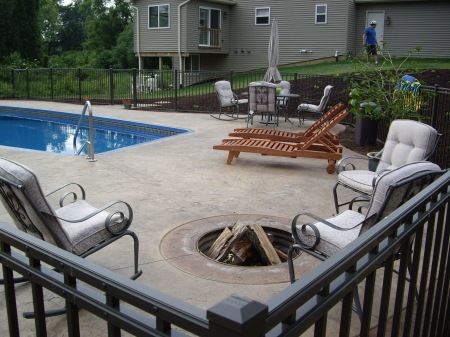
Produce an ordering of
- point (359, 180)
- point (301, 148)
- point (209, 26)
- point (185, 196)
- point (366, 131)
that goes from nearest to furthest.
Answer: point (359, 180) < point (185, 196) < point (301, 148) < point (366, 131) < point (209, 26)

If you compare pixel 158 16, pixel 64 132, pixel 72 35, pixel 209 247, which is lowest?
pixel 64 132

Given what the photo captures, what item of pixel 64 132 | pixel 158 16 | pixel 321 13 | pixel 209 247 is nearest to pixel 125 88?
pixel 64 132

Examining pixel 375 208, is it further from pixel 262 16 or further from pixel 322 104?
pixel 262 16

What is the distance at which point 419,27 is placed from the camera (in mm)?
23359

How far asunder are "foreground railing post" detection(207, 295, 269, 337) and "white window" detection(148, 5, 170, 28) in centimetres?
2592

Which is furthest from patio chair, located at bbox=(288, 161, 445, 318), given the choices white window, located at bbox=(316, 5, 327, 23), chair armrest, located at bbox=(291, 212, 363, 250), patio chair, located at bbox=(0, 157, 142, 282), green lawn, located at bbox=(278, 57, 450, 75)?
white window, located at bbox=(316, 5, 327, 23)

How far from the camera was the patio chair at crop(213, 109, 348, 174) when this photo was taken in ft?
24.7

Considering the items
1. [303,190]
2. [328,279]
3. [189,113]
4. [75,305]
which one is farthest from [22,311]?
[189,113]

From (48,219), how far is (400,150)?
370 cm

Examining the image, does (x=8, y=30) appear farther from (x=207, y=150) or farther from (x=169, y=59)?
(x=207, y=150)

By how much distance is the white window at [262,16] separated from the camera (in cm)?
2566

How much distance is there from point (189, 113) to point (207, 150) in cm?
640

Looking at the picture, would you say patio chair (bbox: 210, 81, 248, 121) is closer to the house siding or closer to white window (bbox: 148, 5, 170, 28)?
the house siding

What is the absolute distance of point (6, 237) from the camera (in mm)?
1636
